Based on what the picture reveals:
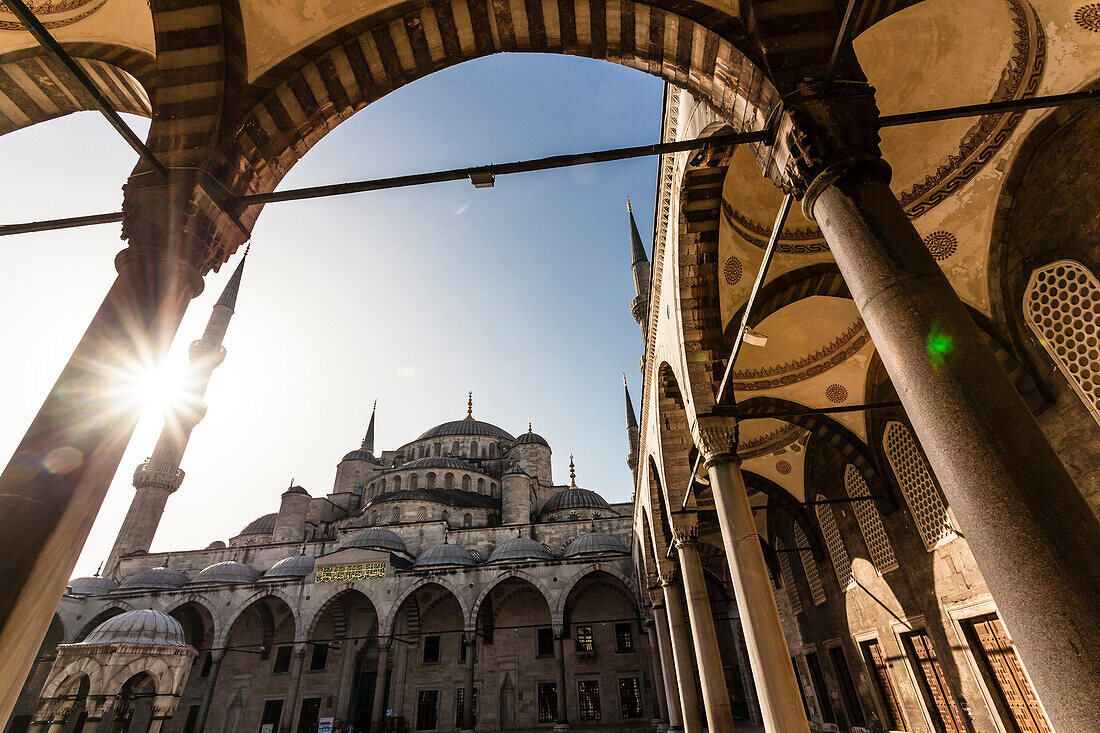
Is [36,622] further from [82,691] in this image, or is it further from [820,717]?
[820,717]

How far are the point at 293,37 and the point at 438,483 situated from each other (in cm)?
2699

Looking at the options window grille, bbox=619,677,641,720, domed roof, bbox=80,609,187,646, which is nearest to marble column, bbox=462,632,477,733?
window grille, bbox=619,677,641,720

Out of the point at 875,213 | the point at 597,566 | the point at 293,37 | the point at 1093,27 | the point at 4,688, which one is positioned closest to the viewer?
the point at 4,688

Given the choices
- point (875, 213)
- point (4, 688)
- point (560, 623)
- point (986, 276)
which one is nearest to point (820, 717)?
point (560, 623)

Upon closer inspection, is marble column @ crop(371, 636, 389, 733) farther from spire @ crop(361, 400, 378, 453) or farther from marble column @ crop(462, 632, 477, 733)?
spire @ crop(361, 400, 378, 453)

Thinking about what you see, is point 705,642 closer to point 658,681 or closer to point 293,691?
point 658,681

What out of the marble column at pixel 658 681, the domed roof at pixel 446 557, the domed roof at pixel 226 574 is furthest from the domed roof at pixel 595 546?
the domed roof at pixel 226 574

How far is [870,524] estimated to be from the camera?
A: 1027 centimetres

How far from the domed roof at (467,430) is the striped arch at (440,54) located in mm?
31151

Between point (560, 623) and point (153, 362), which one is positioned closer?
point (153, 362)

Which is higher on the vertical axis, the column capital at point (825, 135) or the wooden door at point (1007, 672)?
the column capital at point (825, 135)

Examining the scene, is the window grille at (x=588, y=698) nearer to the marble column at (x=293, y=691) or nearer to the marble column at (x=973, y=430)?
the marble column at (x=293, y=691)

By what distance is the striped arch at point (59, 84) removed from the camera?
454 cm

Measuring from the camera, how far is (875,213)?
253 cm
